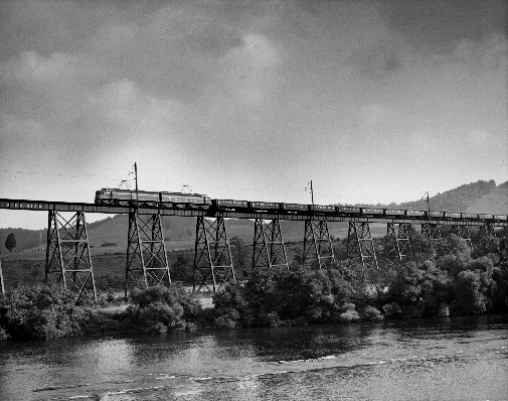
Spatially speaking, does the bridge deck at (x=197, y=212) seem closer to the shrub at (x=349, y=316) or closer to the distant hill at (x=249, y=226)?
the shrub at (x=349, y=316)

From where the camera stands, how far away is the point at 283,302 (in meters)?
29.8

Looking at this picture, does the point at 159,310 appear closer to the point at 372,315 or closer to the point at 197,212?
the point at 197,212

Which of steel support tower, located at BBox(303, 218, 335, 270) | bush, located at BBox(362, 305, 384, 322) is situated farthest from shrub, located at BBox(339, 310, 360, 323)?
steel support tower, located at BBox(303, 218, 335, 270)

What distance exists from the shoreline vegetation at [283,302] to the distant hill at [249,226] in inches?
1805

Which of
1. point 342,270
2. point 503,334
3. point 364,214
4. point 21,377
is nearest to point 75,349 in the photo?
point 21,377

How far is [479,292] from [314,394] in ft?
63.6

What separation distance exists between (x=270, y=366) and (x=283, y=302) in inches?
418

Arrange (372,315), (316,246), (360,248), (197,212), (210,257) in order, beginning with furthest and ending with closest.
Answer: (360,248)
(316,246)
(197,212)
(210,257)
(372,315)

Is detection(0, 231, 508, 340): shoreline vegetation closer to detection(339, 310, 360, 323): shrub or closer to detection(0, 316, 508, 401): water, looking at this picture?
detection(339, 310, 360, 323): shrub

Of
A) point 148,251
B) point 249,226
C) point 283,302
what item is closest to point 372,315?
point 283,302

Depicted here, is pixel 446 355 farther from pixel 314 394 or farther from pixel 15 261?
pixel 15 261

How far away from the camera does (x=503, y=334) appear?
81.6 feet

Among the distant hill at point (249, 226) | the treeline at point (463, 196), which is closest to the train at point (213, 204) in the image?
the distant hill at point (249, 226)

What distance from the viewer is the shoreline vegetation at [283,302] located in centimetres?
2577
